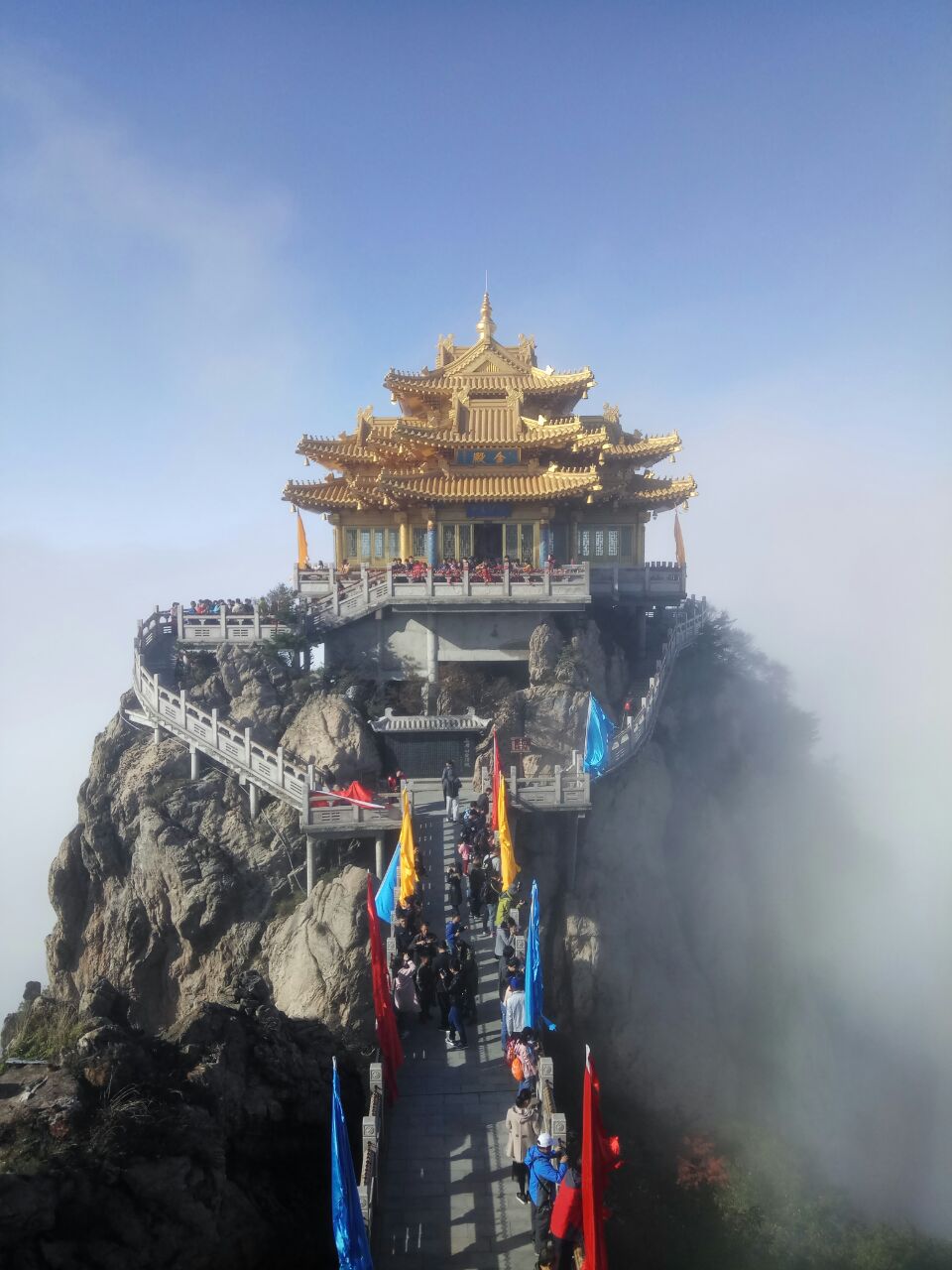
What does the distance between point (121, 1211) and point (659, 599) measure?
24.7 meters

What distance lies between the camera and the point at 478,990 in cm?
1616

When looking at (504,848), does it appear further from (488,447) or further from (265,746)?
(488,447)

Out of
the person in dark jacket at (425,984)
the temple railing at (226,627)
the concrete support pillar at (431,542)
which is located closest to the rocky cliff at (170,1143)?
the person in dark jacket at (425,984)

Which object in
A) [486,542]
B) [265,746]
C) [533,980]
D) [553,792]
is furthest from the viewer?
[486,542]

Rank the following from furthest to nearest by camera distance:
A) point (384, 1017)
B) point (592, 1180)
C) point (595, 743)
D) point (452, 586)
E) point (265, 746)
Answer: point (452, 586), point (265, 746), point (595, 743), point (384, 1017), point (592, 1180)

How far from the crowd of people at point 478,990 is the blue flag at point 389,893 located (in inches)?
9.2

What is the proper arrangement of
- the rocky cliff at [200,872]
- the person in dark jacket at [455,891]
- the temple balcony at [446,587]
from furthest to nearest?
the temple balcony at [446,587] → the rocky cliff at [200,872] → the person in dark jacket at [455,891]

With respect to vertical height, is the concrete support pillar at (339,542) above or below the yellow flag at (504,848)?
above

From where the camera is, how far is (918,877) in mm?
39094

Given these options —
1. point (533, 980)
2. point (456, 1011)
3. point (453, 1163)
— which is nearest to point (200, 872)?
point (456, 1011)

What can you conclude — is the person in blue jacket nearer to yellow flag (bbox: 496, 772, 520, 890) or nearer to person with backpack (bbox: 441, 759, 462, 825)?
yellow flag (bbox: 496, 772, 520, 890)

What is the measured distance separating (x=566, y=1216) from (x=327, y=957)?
33.7 ft

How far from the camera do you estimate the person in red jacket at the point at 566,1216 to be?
388 inches

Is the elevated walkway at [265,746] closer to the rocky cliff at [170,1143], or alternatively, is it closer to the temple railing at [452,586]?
the temple railing at [452,586]
